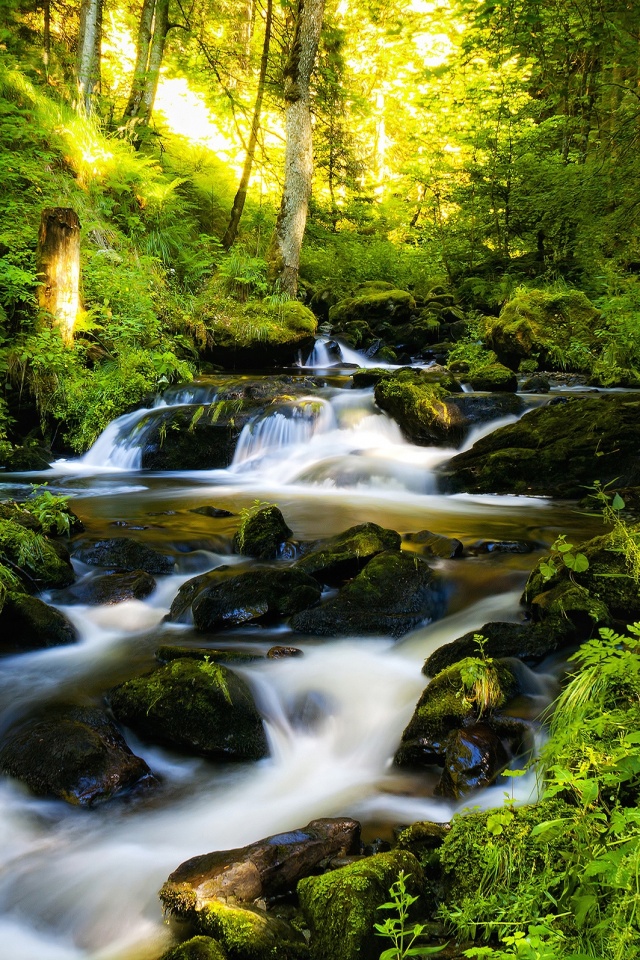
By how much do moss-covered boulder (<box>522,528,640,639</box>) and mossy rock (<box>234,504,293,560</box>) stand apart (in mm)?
2504

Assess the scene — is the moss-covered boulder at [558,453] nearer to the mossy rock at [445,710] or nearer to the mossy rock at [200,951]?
the mossy rock at [445,710]

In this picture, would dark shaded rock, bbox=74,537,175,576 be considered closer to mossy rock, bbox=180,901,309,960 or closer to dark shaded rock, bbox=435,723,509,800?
dark shaded rock, bbox=435,723,509,800

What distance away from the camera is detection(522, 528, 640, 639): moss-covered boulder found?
13.0 feet

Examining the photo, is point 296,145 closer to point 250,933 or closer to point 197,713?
point 197,713

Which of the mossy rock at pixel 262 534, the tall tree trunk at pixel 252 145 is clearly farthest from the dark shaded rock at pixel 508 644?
the tall tree trunk at pixel 252 145

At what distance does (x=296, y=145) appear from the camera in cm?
1381

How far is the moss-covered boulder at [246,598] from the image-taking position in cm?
471

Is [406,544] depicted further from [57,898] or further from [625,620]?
[57,898]

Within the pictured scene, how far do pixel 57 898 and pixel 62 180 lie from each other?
39.0 feet

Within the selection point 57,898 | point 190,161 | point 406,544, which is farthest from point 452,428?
point 190,161

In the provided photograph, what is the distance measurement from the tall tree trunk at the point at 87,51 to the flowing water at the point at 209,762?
862 cm

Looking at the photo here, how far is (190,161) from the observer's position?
734 inches

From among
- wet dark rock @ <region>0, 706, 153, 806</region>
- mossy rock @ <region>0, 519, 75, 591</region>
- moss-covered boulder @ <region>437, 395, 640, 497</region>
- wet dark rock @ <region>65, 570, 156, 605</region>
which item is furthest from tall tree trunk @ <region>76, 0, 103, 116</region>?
wet dark rock @ <region>0, 706, 153, 806</region>

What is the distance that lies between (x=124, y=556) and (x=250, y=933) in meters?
3.99
